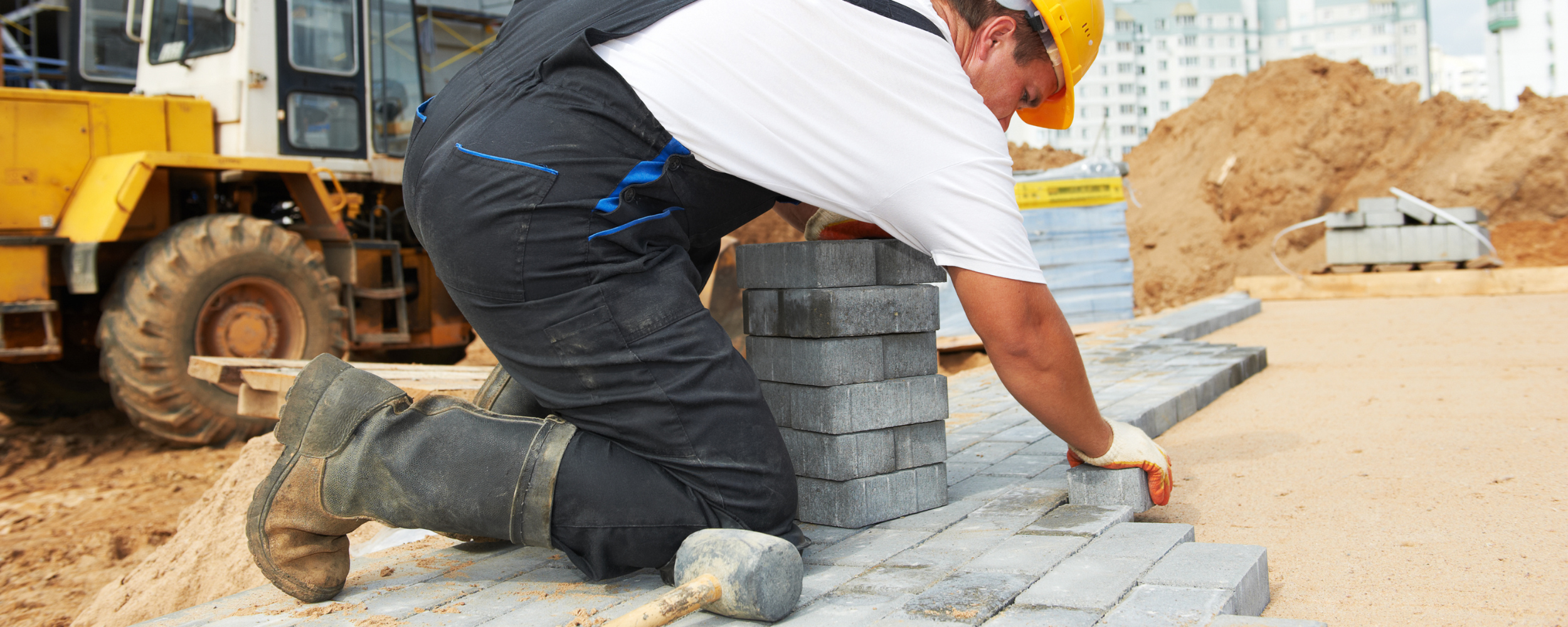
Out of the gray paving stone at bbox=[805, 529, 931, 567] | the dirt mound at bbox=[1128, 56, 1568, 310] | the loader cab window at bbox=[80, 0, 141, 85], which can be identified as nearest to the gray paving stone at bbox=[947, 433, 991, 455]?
the gray paving stone at bbox=[805, 529, 931, 567]

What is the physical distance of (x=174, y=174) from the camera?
5609 mm

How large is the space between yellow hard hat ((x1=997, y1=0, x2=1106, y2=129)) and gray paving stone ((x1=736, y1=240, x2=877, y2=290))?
1.91 ft

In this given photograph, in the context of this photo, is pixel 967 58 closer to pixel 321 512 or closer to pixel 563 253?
pixel 563 253

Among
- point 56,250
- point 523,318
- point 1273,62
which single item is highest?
point 1273,62

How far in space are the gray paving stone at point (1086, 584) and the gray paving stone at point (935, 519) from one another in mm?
402

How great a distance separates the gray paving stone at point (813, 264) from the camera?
2270mm

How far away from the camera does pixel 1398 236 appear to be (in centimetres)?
1055

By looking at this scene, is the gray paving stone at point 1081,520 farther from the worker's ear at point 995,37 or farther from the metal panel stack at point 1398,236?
the metal panel stack at point 1398,236

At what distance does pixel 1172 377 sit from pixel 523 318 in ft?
11.0

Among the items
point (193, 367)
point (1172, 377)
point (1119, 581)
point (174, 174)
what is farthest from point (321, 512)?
point (174, 174)

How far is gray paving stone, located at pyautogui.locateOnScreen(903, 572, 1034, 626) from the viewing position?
64.2 inches

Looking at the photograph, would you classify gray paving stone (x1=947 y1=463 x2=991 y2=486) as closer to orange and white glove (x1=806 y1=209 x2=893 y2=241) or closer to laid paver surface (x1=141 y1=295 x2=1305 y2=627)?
laid paver surface (x1=141 y1=295 x2=1305 y2=627)

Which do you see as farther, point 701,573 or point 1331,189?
point 1331,189

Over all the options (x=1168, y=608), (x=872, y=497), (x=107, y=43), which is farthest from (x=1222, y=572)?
(x=107, y=43)
